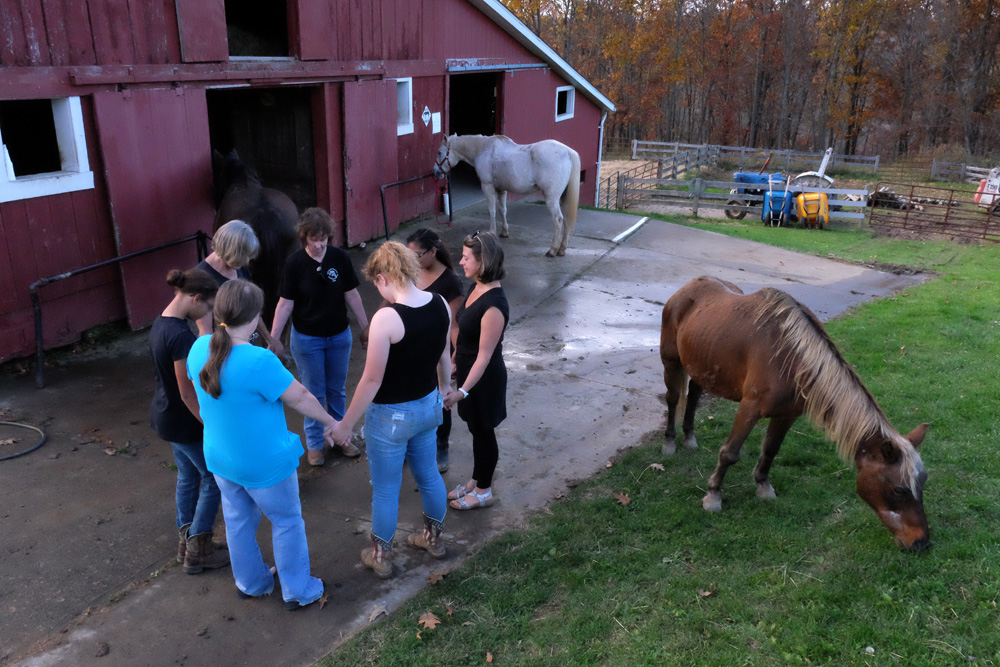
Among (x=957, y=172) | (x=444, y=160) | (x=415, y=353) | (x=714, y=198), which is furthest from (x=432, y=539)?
(x=957, y=172)

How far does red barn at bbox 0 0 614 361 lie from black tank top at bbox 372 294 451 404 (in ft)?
14.3

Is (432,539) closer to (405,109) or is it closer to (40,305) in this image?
(40,305)

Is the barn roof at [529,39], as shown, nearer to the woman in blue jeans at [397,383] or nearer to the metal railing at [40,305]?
the metal railing at [40,305]

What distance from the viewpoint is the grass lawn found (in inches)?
122

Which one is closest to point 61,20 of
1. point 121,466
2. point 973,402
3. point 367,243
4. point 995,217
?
point 121,466

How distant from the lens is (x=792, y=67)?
3759cm

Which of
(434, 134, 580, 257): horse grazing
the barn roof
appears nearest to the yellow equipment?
the barn roof

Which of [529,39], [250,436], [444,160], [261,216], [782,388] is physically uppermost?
[529,39]

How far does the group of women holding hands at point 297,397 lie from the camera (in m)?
2.96

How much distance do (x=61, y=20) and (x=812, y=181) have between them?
23.7 meters

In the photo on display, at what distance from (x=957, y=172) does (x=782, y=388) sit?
106 ft

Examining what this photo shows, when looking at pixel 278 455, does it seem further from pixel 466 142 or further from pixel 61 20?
pixel 466 142

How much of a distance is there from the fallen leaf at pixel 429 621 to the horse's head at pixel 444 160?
8.74 metres

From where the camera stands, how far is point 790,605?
3305 mm
